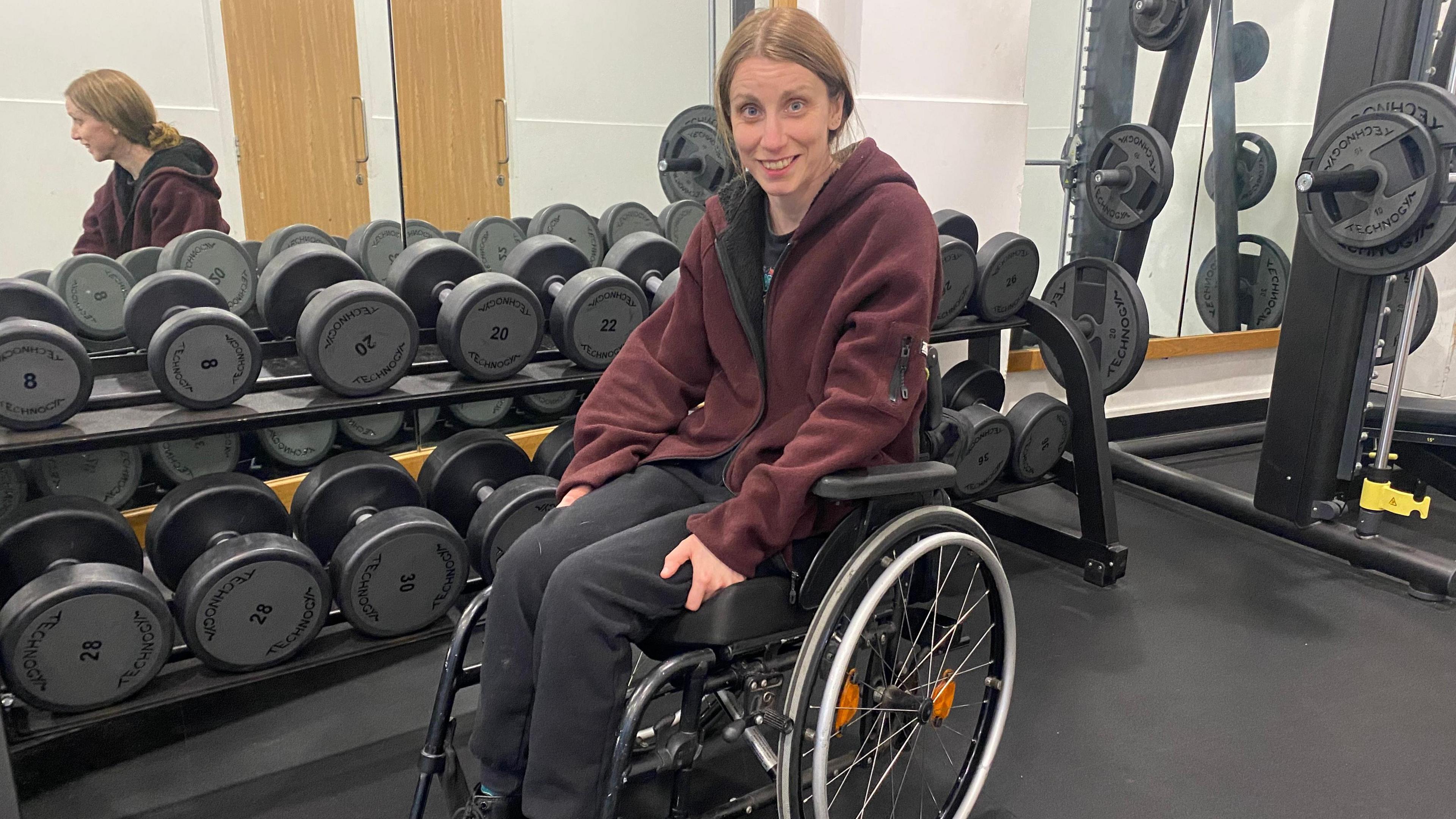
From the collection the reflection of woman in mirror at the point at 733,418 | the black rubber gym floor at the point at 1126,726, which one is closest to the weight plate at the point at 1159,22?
the black rubber gym floor at the point at 1126,726

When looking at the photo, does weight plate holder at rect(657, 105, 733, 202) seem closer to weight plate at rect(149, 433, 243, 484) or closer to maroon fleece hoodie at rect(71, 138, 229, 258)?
maroon fleece hoodie at rect(71, 138, 229, 258)

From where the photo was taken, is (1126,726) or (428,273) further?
(428,273)

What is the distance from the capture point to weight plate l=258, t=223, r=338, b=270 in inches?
107

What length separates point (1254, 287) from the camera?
3703 millimetres

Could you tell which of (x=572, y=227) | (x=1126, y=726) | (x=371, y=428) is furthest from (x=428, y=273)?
(x=1126, y=726)

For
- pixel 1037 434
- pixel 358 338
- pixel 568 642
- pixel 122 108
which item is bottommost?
pixel 1037 434

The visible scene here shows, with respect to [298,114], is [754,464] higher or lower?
lower

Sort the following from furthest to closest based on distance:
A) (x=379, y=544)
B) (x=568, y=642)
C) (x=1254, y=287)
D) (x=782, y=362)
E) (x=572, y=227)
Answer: (x=1254, y=287)
(x=572, y=227)
(x=379, y=544)
(x=782, y=362)
(x=568, y=642)

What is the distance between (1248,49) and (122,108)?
395 cm

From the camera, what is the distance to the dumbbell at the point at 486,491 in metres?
1.81

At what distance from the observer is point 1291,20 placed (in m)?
3.83

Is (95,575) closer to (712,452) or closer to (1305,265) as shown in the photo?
(712,452)

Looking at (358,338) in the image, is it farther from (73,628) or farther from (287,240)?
(287,240)

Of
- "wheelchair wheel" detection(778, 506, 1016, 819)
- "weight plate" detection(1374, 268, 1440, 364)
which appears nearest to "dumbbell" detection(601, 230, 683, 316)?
"wheelchair wheel" detection(778, 506, 1016, 819)
